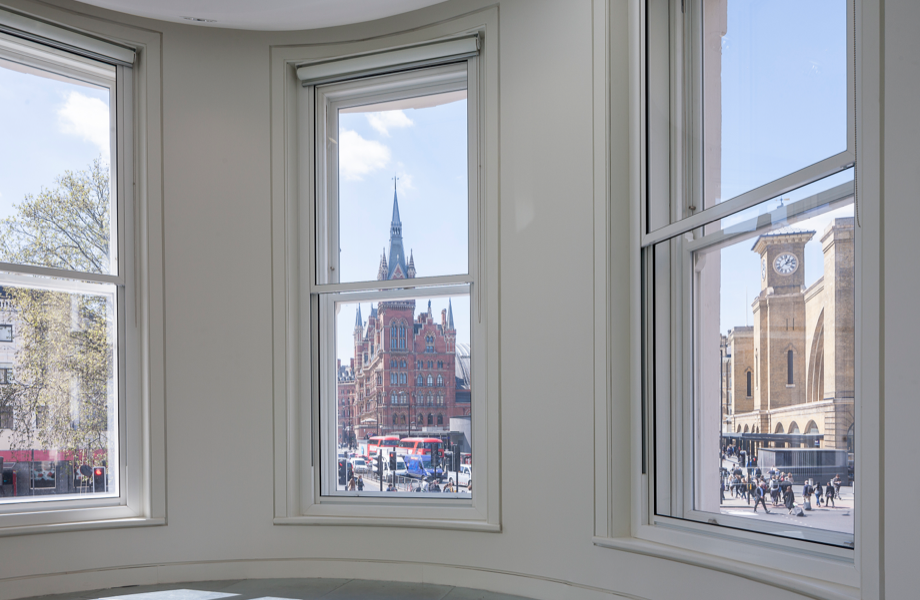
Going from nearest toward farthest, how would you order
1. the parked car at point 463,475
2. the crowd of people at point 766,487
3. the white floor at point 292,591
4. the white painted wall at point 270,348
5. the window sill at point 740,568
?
the window sill at point 740,568 < the crowd of people at point 766,487 < the white painted wall at point 270,348 < the white floor at point 292,591 < the parked car at point 463,475

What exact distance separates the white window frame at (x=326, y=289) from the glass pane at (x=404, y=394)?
7 centimetres

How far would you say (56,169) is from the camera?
3371 millimetres

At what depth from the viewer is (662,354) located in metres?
2.63

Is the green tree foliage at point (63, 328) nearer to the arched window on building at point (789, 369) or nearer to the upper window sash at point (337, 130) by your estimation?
the upper window sash at point (337, 130)

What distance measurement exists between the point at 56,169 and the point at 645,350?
278 centimetres

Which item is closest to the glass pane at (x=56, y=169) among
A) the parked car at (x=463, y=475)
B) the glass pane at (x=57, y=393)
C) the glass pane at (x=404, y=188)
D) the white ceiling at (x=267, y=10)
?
the glass pane at (x=57, y=393)

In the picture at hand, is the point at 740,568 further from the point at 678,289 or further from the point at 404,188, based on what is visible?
the point at 404,188

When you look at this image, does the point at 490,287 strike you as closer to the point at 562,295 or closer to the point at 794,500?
the point at 562,295

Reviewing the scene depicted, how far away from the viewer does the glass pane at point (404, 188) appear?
11.2 feet

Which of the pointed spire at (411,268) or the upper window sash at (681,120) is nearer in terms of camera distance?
the upper window sash at (681,120)

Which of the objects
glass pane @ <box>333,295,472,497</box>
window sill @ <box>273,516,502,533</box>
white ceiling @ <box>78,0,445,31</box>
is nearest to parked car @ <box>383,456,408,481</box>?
glass pane @ <box>333,295,472,497</box>

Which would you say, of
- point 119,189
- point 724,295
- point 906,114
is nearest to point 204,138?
point 119,189

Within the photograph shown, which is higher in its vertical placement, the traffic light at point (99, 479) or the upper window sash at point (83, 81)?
the upper window sash at point (83, 81)

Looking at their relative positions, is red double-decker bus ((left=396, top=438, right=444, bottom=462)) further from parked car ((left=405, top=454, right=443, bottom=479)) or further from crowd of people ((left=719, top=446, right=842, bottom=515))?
crowd of people ((left=719, top=446, right=842, bottom=515))
